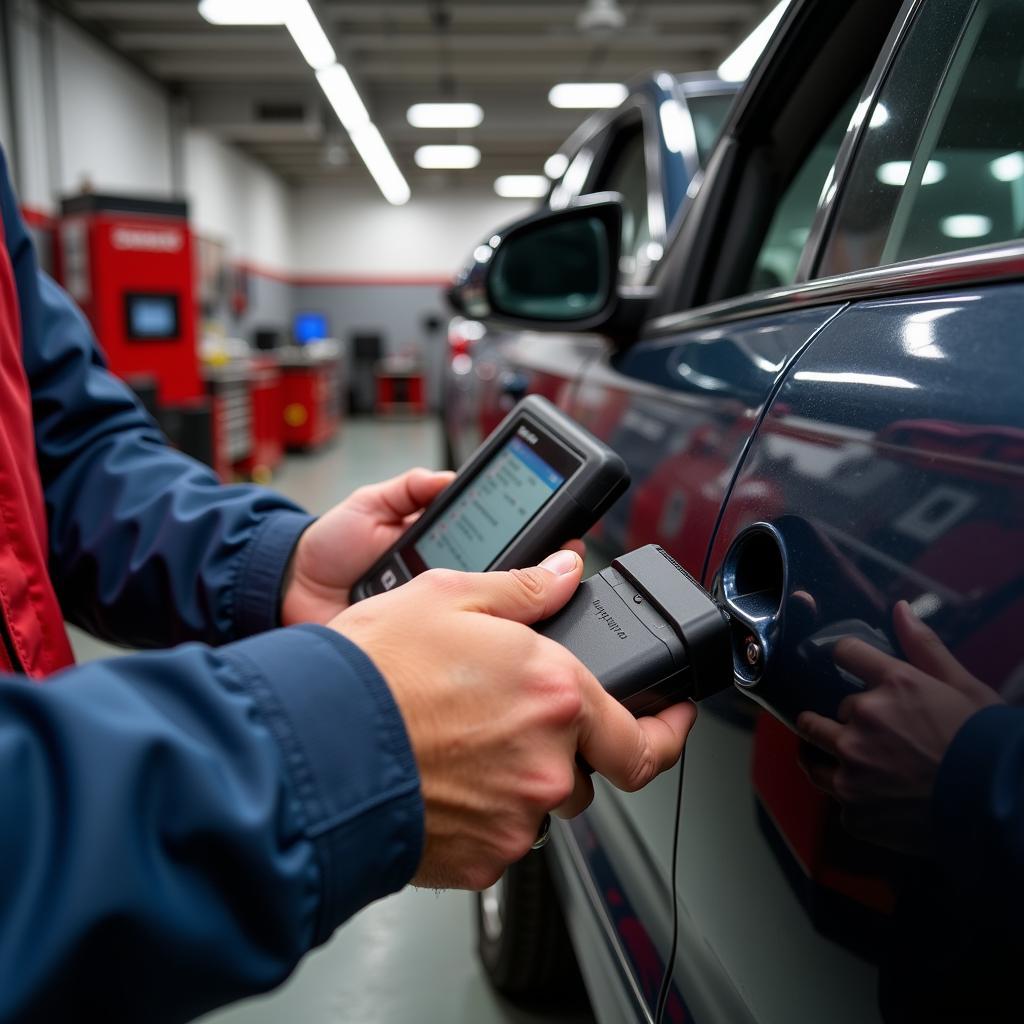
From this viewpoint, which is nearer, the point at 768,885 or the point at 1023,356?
the point at 1023,356

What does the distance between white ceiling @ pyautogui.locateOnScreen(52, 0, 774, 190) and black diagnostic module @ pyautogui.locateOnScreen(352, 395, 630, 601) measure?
21.2 feet

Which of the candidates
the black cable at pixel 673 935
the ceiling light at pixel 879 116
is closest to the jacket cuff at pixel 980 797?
the black cable at pixel 673 935

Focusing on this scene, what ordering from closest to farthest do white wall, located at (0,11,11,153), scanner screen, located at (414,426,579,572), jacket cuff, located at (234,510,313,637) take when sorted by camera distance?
1. scanner screen, located at (414,426,579,572)
2. jacket cuff, located at (234,510,313,637)
3. white wall, located at (0,11,11,153)

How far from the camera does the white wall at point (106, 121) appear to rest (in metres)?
7.26

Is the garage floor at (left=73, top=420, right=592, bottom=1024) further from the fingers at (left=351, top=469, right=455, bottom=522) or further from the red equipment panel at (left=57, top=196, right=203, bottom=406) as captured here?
the red equipment panel at (left=57, top=196, right=203, bottom=406)

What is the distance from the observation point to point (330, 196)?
49.6 feet

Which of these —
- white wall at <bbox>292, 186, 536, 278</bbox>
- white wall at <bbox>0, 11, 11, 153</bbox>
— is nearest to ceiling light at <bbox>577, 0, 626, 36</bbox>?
white wall at <bbox>0, 11, 11, 153</bbox>

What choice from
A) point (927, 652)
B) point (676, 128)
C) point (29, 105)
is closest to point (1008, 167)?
point (927, 652)

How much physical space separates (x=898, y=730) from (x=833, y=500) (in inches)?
5.7

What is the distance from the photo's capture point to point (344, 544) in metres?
1.12

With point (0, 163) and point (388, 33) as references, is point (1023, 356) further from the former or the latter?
point (388, 33)

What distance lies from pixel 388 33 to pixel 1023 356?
896 cm

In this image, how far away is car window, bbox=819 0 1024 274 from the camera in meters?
0.71

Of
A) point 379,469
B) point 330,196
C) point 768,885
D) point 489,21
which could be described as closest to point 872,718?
point 768,885
